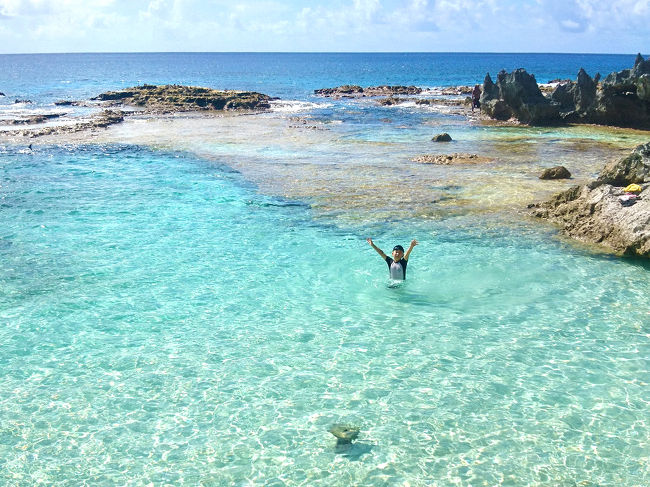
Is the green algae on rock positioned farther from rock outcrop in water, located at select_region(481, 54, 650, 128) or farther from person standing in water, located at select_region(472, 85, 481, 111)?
rock outcrop in water, located at select_region(481, 54, 650, 128)

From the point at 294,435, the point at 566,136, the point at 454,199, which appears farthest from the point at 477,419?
the point at 566,136

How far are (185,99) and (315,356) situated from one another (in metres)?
52.6

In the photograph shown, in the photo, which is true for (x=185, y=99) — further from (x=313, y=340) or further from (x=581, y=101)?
(x=313, y=340)

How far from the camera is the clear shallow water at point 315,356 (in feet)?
27.6

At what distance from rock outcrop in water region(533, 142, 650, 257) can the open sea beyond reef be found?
748 mm

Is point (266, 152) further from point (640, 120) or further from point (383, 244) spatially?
point (640, 120)

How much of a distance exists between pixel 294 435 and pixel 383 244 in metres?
8.82

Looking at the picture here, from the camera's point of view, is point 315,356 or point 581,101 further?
point 581,101

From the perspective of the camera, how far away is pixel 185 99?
2331 inches

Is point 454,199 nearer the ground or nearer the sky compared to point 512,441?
nearer the sky

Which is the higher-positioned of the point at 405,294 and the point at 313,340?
the point at 405,294

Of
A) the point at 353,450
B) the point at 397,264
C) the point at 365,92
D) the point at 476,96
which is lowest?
the point at 353,450

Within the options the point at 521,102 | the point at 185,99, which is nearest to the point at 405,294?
the point at 521,102

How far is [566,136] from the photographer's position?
37.1 metres
